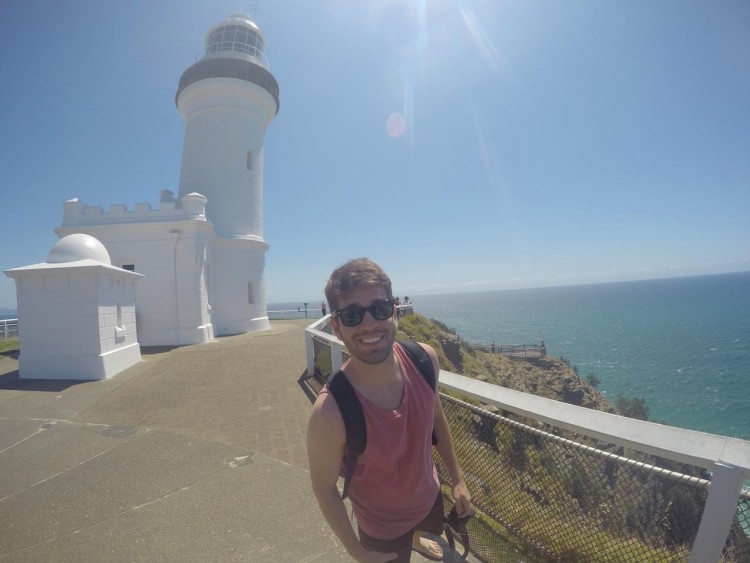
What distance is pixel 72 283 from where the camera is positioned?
7.66 metres

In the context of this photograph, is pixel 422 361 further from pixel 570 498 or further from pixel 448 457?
pixel 570 498

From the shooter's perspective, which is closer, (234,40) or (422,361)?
(422,361)

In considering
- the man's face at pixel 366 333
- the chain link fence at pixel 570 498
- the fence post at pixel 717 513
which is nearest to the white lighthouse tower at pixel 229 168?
the chain link fence at pixel 570 498

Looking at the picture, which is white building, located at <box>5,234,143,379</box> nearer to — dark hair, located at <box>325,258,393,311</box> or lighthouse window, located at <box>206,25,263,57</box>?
dark hair, located at <box>325,258,393,311</box>

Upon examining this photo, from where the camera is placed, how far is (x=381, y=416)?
5.19 ft

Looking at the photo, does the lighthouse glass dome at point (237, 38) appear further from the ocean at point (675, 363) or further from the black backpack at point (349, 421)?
the ocean at point (675, 363)

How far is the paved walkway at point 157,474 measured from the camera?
2725 millimetres

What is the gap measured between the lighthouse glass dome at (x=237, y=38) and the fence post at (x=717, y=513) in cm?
1945

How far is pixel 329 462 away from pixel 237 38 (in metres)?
20.2

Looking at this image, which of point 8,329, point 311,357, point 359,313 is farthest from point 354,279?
point 8,329

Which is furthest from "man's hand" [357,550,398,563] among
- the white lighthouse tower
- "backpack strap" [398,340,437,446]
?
the white lighthouse tower

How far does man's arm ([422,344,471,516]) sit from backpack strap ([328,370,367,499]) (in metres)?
0.56

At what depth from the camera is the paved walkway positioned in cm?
272

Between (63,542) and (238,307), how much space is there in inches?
500
